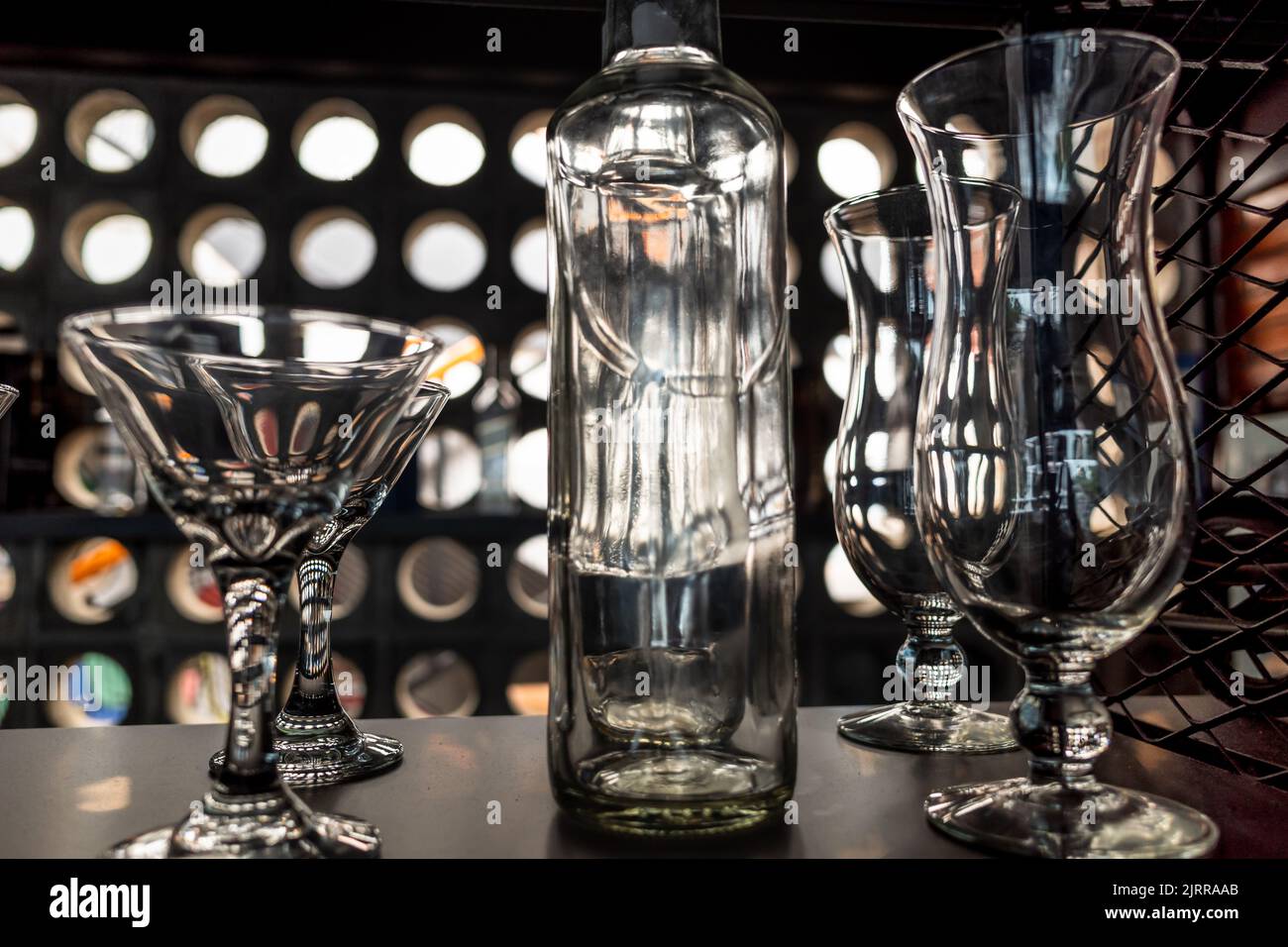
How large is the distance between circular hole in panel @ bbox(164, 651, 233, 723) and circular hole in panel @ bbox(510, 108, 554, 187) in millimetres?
929

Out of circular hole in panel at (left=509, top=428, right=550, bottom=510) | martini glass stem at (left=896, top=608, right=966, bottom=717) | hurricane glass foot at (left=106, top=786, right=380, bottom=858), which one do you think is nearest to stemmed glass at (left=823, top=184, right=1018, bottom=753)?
martini glass stem at (left=896, top=608, right=966, bottom=717)

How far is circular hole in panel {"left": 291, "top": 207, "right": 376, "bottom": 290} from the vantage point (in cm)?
166

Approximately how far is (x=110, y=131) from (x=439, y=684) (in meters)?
1.04

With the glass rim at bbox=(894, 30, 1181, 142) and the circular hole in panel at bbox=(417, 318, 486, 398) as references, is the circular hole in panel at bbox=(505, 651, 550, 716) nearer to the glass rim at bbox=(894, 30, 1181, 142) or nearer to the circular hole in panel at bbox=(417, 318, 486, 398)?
the circular hole in panel at bbox=(417, 318, 486, 398)

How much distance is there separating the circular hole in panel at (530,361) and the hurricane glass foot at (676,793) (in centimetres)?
136

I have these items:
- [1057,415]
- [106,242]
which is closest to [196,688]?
[106,242]

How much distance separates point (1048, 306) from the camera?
32 cm

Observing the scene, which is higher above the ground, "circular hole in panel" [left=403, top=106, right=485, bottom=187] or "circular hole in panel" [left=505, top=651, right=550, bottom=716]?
"circular hole in panel" [left=403, top=106, right=485, bottom=187]

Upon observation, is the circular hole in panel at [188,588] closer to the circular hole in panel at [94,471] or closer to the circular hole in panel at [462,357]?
the circular hole in panel at [94,471]

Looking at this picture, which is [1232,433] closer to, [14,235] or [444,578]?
[444,578]

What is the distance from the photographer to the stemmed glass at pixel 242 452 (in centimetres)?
28

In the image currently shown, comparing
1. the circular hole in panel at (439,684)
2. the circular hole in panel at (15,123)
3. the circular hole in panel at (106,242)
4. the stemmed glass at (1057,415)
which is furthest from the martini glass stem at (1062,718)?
the circular hole in panel at (15,123)
